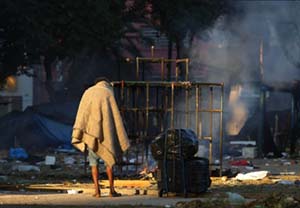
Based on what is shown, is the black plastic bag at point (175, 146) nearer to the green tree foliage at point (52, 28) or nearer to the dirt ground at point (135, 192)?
the dirt ground at point (135, 192)

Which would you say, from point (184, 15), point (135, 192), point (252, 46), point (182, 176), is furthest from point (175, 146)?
point (184, 15)

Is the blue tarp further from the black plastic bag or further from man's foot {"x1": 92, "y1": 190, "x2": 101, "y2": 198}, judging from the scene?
man's foot {"x1": 92, "y1": 190, "x2": 101, "y2": 198}

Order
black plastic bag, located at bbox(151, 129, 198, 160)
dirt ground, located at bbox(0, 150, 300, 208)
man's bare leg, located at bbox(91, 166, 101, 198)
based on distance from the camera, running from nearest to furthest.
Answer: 1. dirt ground, located at bbox(0, 150, 300, 208)
2. man's bare leg, located at bbox(91, 166, 101, 198)
3. black plastic bag, located at bbox(151, 129, 198, 160)

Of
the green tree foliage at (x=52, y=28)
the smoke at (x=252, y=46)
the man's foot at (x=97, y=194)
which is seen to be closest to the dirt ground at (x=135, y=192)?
the man's foot at (x=97, y=194)

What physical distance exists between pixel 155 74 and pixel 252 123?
13336 millimetres

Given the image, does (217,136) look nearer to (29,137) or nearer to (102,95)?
(29,137)

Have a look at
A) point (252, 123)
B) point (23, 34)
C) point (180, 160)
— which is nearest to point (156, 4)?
point (252, 123)

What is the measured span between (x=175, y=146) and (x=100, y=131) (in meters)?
1.26

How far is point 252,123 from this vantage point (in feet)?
110

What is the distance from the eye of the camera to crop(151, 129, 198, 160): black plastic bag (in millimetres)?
12469

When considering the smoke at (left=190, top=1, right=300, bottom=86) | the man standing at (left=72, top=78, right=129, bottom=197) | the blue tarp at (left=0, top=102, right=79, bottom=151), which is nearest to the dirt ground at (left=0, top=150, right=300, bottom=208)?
the man standing at (left=72, top=78, right=129, bottom=197)

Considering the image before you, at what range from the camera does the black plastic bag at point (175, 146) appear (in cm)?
1247

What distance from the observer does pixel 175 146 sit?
1253 centimetres

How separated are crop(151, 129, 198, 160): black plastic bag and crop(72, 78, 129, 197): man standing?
0.85 metres
